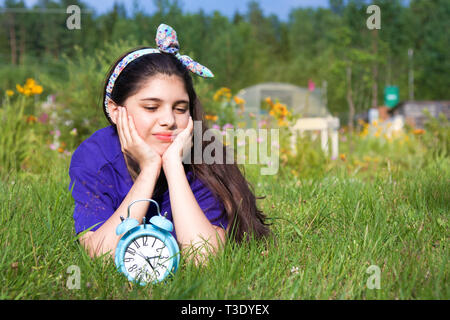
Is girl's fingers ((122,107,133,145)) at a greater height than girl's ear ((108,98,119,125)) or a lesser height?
lesser

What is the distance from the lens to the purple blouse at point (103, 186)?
6.15 ft

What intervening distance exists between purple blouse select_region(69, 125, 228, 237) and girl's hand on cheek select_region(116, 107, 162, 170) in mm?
133

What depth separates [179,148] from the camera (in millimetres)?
1923

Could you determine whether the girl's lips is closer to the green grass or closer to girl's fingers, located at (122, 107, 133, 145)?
girl's fingers, located at (122, 107, 133, 145)

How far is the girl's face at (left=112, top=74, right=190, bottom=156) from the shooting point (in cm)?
188

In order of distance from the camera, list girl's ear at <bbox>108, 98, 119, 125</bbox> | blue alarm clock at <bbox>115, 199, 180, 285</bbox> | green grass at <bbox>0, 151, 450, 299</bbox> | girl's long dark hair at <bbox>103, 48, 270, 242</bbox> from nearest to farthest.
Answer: green grass at <bbox>0, 151, 450, 299</bbox> → blue alarm clock at <bbox>115, 199, 180, 285</bbox> → girl's long dark hair at <bbox>103, 48, 270, 242</bbox> → girl's ear at <bbox>108, 98, 119, 125</bbox>

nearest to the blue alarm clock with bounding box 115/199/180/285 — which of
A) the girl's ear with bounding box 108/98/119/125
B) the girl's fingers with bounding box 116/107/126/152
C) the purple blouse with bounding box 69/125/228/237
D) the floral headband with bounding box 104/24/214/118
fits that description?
the purple blouse with bounding box 69/125/228/237

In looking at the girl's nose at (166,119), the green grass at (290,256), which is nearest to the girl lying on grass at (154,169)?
the girl's nose at (166,119)

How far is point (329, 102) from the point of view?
3378cm

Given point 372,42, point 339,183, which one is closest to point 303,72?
point 372,42

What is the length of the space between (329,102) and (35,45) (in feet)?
108
